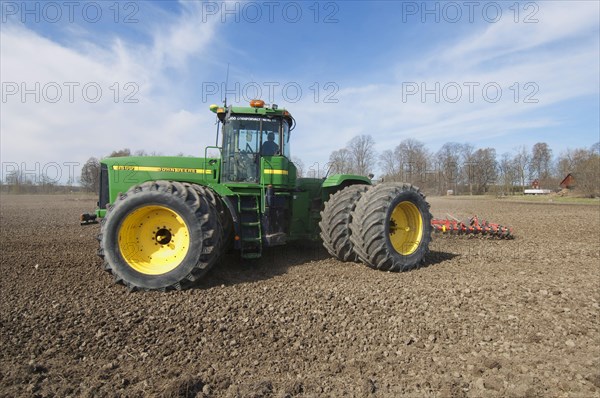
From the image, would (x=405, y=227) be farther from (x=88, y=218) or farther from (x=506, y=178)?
(x=506, y=178)

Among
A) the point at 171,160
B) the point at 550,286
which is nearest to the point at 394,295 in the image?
the point at 550,286

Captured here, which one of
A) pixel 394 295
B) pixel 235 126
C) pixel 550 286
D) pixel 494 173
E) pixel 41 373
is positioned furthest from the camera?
pixel 494 173

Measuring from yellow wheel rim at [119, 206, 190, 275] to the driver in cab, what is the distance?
1.83 m

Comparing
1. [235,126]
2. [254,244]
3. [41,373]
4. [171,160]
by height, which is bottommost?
[41,373]

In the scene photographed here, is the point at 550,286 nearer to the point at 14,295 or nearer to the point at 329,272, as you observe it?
the point at 329,272

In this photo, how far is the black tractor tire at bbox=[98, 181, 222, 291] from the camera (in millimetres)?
4621

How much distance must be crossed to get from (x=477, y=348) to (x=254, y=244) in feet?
11.0

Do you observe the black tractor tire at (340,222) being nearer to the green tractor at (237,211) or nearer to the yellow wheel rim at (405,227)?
the green tractor at (237,211)

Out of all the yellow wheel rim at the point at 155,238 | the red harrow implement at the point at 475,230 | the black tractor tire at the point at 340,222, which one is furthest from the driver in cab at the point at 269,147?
the red harrow implement at the point at 475,230

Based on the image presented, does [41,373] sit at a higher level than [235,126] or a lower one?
lower

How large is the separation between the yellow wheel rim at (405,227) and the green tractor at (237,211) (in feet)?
0.06

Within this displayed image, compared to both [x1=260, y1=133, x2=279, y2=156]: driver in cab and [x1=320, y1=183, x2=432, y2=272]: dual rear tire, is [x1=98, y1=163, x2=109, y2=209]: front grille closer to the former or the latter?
[x1=260, y1=133, x2=279, y2=156]: driver in cab

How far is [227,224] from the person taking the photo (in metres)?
5.42

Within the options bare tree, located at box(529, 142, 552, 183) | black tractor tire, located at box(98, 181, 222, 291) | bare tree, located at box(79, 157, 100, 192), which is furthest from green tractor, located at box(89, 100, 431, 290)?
bare tree, located at box(529, 142, 552, 183)
